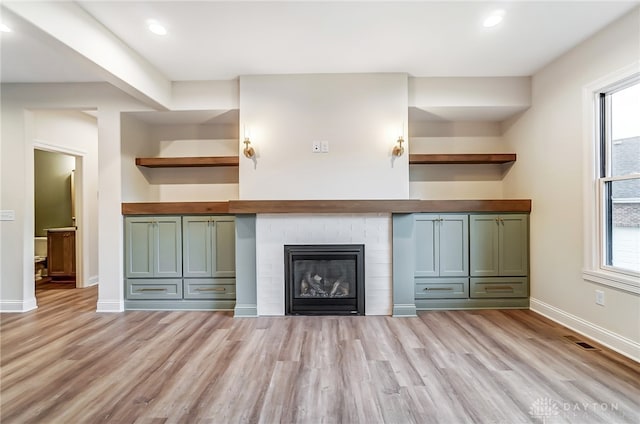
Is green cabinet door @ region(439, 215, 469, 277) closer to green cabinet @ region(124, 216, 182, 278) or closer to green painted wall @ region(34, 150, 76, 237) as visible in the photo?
green cabinet @ region(124, 216, 182, 278)

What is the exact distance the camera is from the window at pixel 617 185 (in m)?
2.46

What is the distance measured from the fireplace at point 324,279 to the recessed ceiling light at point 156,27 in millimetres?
2290

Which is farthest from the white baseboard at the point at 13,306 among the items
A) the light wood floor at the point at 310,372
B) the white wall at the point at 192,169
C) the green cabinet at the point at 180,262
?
the white wall at the point at 192,169

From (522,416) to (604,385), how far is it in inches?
30.7

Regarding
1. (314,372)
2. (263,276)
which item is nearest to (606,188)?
(314,372)

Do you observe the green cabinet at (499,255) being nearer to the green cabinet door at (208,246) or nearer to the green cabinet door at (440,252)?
the green cabinet door at (440,252)

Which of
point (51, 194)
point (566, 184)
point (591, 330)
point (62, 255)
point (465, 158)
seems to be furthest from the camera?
point (51, 194)

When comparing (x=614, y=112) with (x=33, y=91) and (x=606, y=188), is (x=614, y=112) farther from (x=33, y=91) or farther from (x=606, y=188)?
(x=33, y=91)

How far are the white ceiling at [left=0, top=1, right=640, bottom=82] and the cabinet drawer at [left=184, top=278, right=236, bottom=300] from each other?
2.34m

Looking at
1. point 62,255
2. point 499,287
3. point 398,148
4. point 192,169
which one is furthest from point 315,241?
point 62,255

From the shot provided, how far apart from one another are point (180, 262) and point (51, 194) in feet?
13.1

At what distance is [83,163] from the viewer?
4.76 m

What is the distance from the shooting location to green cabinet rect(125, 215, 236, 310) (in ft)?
12.0

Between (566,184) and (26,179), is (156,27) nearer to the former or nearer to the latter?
(26,179)
